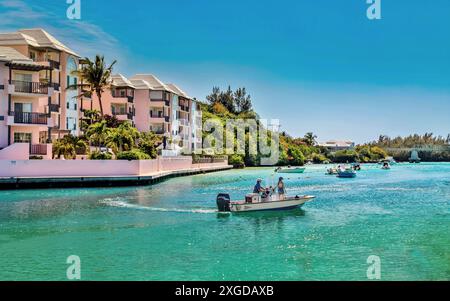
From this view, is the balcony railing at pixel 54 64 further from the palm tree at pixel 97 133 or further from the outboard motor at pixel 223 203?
the outboard motor at pixel 223 203

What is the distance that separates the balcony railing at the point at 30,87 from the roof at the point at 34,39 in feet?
23.8

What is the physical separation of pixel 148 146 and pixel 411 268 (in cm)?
4721

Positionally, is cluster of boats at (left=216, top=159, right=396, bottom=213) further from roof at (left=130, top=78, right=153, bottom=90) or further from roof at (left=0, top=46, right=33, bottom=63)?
roof at (left=130, top=78, right=153, bottom=90)

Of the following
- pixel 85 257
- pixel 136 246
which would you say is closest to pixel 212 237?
pixel 136 246

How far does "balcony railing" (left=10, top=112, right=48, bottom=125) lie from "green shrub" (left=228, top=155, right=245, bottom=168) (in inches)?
2275

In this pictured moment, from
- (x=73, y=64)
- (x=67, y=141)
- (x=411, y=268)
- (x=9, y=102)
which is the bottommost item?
(x=411, y=268)

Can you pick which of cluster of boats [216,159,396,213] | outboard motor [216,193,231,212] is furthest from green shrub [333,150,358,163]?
outboard motor [216,193,231,212]

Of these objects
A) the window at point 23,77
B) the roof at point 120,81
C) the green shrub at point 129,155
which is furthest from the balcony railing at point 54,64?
the roof at point 120,81

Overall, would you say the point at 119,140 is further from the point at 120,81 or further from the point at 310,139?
the point at 310,139

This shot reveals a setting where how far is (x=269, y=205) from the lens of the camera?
30.4 metres

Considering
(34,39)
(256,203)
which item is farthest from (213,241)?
(34,39)

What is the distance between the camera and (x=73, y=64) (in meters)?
64.9

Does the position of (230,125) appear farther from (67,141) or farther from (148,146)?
(67,141)
